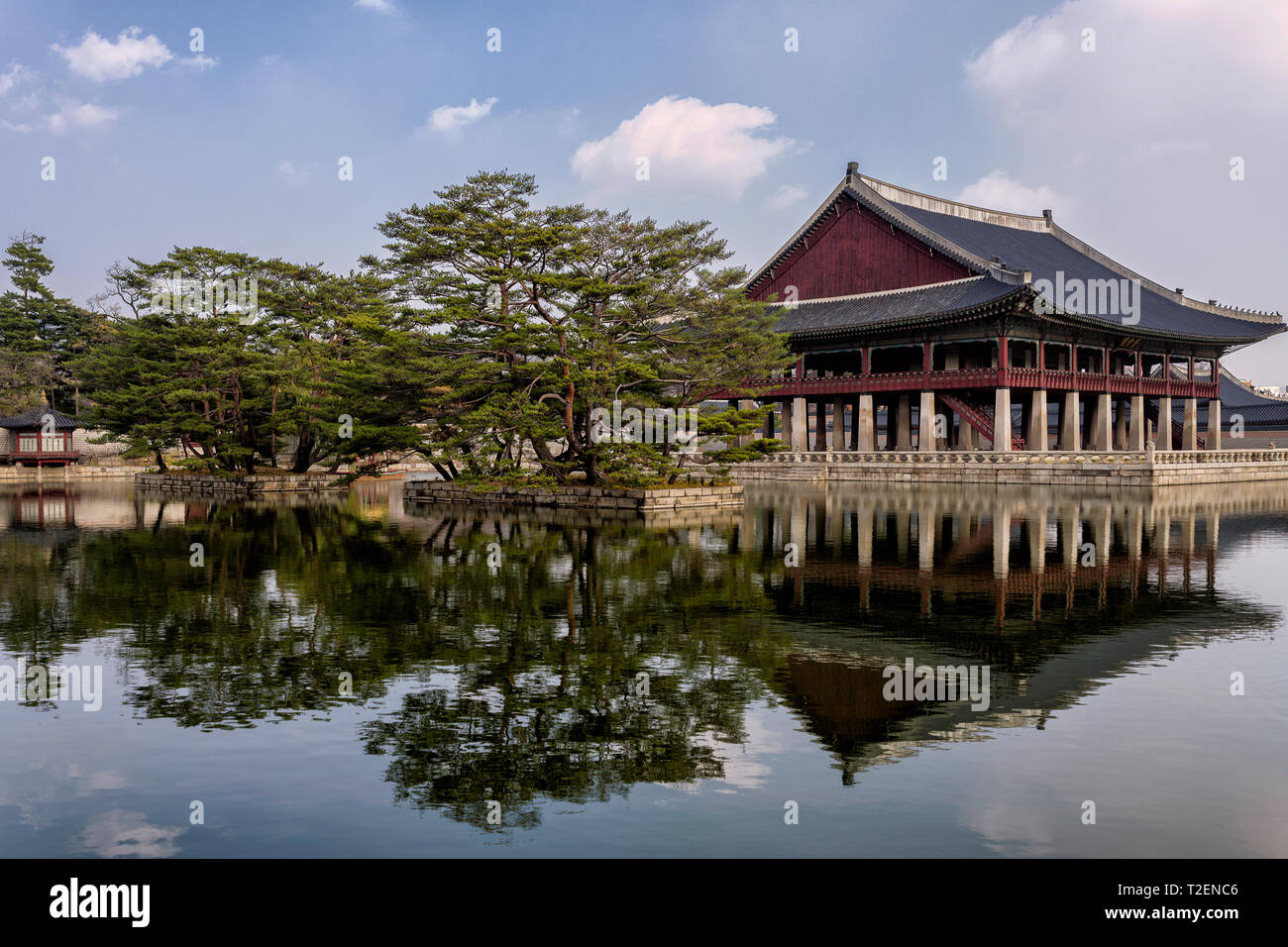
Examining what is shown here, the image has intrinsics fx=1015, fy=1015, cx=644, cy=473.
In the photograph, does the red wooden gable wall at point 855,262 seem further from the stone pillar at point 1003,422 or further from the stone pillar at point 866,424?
the stone pillar at point 1003,422

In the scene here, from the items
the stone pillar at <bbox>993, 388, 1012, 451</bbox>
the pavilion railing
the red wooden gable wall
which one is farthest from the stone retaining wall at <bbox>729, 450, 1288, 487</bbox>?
the red wooden gable wall

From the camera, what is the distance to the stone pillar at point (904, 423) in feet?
219

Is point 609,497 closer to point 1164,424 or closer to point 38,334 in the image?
point 1164,424

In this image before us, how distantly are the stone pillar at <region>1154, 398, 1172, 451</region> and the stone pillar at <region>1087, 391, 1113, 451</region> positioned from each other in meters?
6.35

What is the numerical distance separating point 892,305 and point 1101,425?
16115mm

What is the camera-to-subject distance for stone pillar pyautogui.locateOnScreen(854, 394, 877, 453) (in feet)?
211

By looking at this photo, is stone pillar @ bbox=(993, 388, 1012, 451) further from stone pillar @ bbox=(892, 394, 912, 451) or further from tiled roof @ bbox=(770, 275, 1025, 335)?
stone pillar @ bbox=(892, 394, 912, 451)

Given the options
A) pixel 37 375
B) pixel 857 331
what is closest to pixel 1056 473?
pixel 857 331

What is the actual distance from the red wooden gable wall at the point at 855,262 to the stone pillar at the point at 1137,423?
16.1 m

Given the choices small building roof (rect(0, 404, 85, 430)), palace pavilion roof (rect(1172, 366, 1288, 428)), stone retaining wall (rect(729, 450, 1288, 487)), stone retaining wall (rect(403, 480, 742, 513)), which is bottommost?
stone retaining wall (rect(403, 480, 742, 513))
